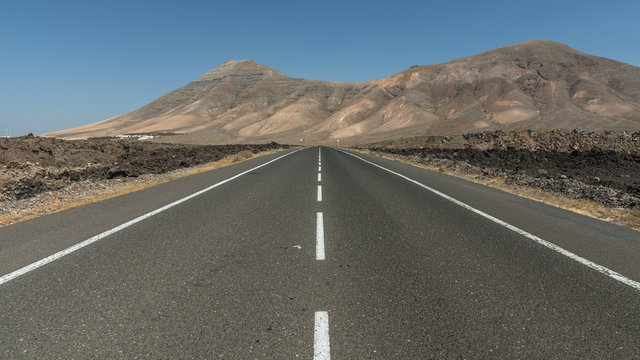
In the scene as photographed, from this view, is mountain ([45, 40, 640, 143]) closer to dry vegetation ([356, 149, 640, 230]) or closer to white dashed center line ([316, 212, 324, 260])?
dry vegetation ([356, 149, 640, 230])

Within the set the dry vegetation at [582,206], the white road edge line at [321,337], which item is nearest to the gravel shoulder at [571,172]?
the dry vegetation at [582,206]

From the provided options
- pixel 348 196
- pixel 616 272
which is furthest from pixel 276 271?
pixel 348 196

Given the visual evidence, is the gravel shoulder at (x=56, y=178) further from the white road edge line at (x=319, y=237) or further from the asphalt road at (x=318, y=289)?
the white road edge line at (x=319, y=237)

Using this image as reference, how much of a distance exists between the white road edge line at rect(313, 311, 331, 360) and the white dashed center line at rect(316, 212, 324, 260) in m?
1.57

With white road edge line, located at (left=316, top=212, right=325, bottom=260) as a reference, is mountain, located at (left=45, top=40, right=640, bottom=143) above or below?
above

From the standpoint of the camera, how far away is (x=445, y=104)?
11550 cm

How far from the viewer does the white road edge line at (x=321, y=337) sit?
2553mm

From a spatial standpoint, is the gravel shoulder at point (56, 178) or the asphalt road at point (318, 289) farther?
the gravel shoulder at point (56, 178)

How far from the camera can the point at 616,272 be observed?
4219 mm

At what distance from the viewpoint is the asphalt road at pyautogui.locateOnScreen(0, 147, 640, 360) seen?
2713mm

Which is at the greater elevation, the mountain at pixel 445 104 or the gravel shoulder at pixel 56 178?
the mountain at pixel 445 104

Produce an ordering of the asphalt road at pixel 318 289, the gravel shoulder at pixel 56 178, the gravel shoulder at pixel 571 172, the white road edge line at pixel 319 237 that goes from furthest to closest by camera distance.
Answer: the gravel shoulder at pixel 571 172 < the gravel shoulder at pixel 56 178 < the white road edge line at pixel 319 237 < the asphalt road at pixel 318 289

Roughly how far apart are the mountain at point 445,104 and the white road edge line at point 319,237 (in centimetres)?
8290

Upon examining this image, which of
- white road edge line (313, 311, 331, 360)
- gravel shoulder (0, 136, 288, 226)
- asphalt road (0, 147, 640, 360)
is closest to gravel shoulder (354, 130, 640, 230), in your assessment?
asphalt road (0, 147, 640, 360)
